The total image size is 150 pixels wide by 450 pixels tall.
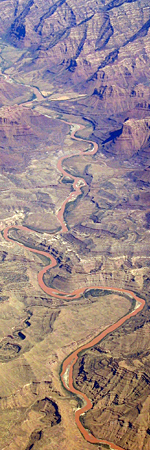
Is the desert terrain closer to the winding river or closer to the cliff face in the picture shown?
the winding river

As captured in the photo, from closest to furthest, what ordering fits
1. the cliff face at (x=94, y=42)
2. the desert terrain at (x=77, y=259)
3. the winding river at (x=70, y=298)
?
the winding river at (x=70, y=298), the desert terrain at (x=77, y=259), the cliff face at (x=94, y=42)

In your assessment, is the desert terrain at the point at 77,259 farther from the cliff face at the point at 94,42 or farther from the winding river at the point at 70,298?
the cliff face at the point at 94,42

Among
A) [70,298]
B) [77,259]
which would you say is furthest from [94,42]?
[70,298]

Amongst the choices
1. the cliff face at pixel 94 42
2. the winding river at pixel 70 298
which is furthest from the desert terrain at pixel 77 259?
the cliff face at pixel 94 42

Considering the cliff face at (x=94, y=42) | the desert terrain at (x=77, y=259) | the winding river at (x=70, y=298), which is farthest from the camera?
the cliff face at (x=94, y=42)

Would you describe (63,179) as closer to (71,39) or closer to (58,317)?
(58,317)

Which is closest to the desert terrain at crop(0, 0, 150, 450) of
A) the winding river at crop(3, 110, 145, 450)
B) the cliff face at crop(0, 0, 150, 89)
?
the winding river at crop(3, 110, 145, 450)

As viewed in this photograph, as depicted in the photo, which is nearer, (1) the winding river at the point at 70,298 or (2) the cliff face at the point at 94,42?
(1) the winding river at the point at 70,298

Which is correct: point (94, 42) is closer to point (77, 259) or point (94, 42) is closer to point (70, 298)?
point (77, 259)

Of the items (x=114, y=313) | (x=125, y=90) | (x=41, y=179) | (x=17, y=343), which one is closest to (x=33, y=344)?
(x=17, y=343)
